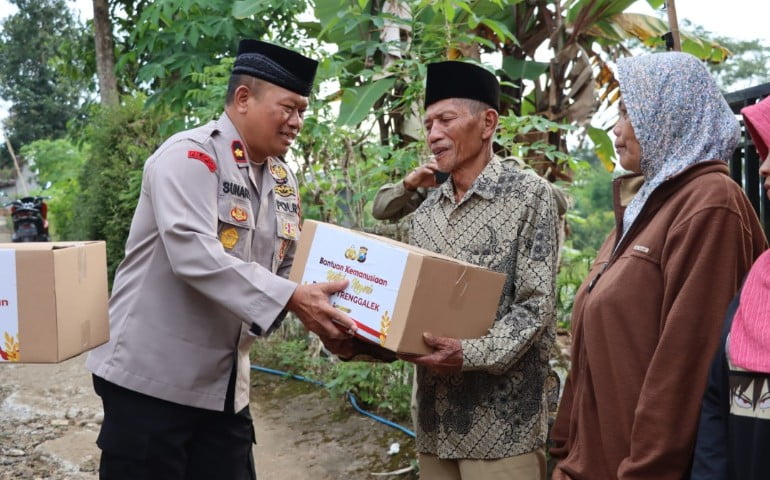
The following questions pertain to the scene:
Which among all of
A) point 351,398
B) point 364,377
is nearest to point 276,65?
point 364,377

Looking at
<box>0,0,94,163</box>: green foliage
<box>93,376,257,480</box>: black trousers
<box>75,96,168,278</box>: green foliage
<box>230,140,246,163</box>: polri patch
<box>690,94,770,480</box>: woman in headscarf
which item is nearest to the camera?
<box>690,94,770,480</box>: woman in headscarf

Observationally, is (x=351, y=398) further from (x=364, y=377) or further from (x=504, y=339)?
(x=504, y=339)

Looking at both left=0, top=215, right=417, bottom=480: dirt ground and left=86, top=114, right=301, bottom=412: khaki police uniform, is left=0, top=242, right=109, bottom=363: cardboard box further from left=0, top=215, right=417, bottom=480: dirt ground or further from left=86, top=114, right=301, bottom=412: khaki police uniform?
left=0, top=215, right=417, bottom=480: dirt ground

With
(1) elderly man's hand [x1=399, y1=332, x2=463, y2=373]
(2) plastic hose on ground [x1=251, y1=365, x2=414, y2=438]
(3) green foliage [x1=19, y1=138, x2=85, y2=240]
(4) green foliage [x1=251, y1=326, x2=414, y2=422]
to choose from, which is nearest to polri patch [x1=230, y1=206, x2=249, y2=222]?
(1) elderly man's hand [x1=399, y1=332, x2=463, y2=373]

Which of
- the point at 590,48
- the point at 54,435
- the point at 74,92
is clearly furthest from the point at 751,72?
the point at 74,92

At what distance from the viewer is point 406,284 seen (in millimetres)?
1977

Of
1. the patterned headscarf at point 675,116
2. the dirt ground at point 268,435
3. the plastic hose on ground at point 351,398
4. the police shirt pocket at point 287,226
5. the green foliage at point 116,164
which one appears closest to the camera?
the patterned headscarf at point 675,116

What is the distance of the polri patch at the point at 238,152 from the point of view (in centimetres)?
241

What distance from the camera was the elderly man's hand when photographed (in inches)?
81.6

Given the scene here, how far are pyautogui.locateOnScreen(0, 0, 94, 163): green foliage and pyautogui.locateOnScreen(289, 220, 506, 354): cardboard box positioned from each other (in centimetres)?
2959

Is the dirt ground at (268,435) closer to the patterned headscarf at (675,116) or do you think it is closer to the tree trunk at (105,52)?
the patterned headscarf at (675,116)

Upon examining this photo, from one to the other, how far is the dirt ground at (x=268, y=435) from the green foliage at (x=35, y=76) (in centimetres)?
2607

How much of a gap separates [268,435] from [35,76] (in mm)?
32625

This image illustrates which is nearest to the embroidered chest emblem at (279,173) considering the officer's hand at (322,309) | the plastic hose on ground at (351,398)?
the officer's hand at (322,309)
